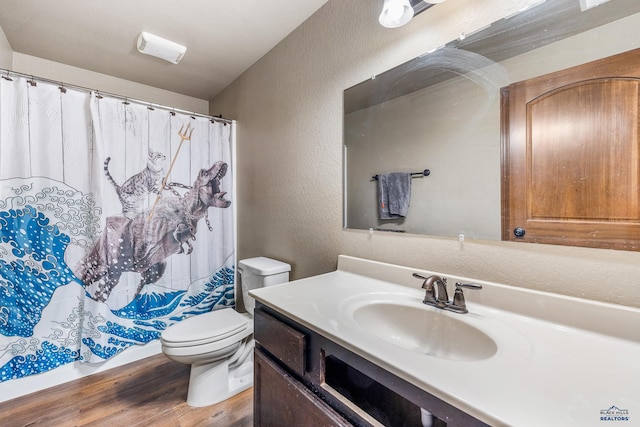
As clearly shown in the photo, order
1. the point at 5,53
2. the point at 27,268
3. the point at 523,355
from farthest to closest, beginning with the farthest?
1. the point at 5,53
2. the point at 27,268
3. the point at 523,355

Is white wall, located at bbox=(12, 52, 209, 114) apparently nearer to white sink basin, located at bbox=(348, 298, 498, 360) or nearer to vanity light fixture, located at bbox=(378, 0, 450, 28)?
vanity light fixture, located at bbox=(378, 0, 450, 28)

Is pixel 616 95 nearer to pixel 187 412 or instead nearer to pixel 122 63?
pixel 187 412

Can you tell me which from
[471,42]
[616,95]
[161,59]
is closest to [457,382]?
[616,95]

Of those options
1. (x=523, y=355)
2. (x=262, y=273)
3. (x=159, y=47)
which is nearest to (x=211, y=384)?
(x=262, y=273)

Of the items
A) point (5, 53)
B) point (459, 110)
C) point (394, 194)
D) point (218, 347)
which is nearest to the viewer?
point (459, 110)

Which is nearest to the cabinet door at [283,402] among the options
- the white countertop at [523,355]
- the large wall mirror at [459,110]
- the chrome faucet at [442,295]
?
the white countertop at [523,355]

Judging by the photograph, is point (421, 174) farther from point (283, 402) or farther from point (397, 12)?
point (283, 402)

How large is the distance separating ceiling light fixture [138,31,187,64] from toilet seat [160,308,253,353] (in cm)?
180

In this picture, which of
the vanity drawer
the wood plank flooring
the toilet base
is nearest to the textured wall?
the vanity drawer

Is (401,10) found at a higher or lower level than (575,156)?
higher

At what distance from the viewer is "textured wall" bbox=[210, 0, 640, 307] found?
81 centimetres

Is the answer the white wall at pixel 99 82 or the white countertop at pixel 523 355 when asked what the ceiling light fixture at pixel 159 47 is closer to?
the white wall at pixel 99 82

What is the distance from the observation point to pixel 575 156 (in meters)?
0.75

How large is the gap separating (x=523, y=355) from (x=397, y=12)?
4.01 feet
